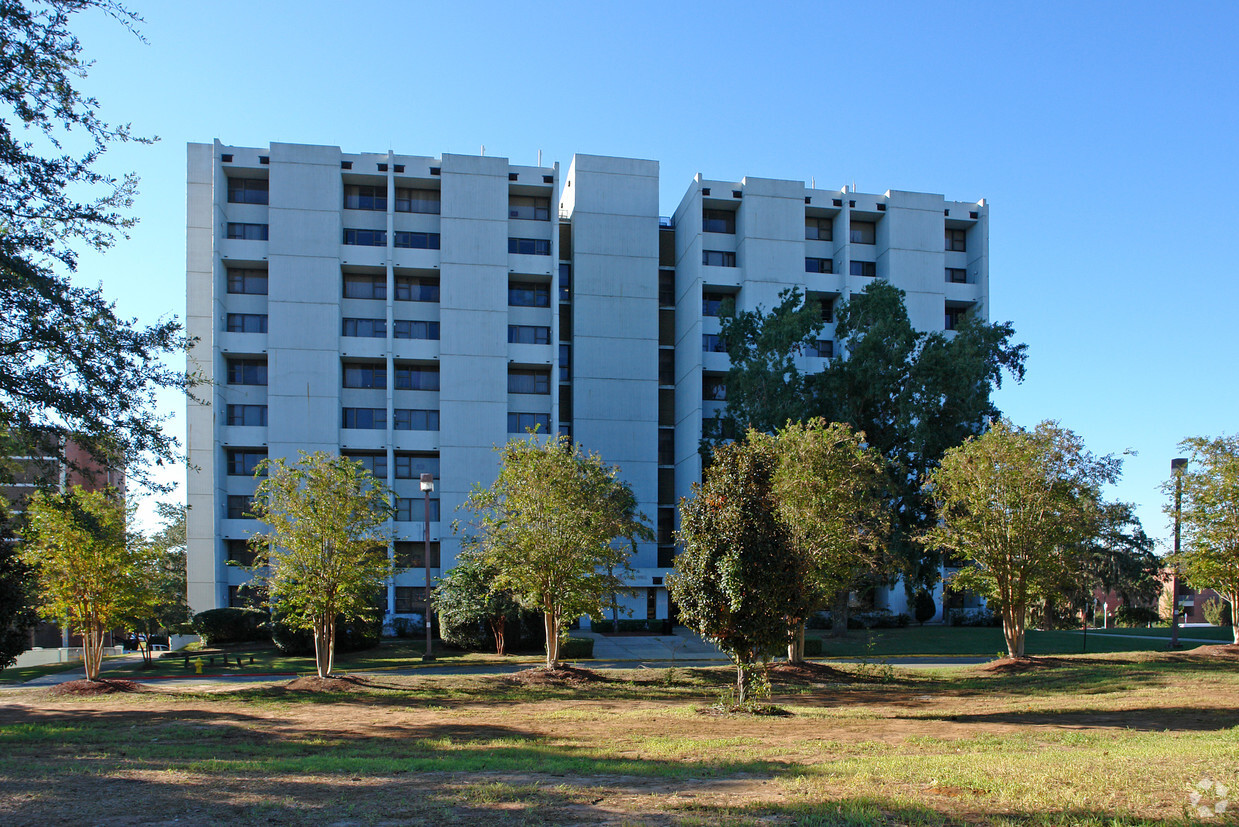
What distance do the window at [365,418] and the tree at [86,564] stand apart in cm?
2660

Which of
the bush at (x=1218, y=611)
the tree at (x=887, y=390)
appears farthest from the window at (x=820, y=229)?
the bush at (x=1218, y=611)

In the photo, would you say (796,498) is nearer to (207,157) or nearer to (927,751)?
(927,751)

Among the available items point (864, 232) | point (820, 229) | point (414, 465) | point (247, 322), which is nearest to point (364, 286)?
point (247, 322)

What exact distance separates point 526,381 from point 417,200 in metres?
13.4

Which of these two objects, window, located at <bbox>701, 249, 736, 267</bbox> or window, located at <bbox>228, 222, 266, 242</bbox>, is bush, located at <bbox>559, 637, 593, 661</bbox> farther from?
window, located at <bbox>228, 222, 266, 242</bbox>

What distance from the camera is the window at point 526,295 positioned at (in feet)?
177

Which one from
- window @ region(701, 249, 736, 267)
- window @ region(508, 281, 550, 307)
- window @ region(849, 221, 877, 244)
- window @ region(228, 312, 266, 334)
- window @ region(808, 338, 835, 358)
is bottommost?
window @ region(808, 338, 835, 358)

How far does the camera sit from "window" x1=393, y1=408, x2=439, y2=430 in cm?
5144

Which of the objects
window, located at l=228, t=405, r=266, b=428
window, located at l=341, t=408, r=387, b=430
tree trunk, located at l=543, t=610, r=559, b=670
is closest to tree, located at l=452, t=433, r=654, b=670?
tree trunk, located at l=543, t=610, r=559, b=670

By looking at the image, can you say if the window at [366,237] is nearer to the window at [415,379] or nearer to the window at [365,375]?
the window at [365,375]

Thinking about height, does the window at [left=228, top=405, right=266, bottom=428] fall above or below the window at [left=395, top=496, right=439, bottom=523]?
above

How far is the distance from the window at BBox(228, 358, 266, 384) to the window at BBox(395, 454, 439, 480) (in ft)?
31.6

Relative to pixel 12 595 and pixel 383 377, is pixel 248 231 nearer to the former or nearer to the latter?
pixel 383 377

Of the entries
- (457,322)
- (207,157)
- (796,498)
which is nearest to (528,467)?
(796,498)
